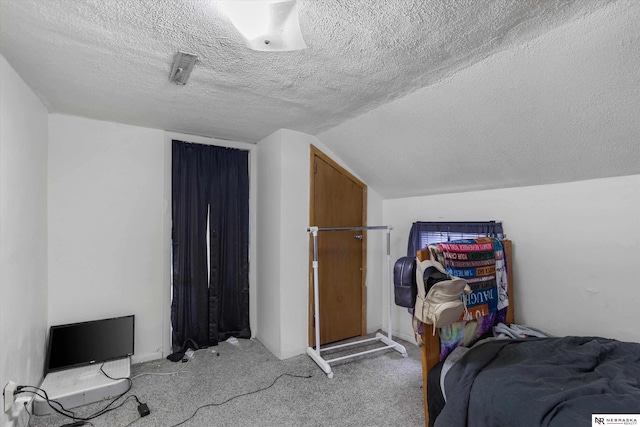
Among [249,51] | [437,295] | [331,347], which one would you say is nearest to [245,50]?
[249,51]

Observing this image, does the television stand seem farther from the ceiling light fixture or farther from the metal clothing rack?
the ceiling light fixture

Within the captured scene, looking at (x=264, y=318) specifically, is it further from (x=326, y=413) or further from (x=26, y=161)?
(x=26, y=161)

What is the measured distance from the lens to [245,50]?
1.67 m

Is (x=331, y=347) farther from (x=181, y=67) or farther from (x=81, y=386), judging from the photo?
(x=181, y=67)

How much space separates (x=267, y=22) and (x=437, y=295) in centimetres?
163

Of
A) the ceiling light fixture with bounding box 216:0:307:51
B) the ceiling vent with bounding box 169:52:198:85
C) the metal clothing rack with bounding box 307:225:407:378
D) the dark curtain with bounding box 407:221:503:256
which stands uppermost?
the ceiling vent with bounding box 169:52:198:85

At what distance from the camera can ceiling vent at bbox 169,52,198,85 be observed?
1.73 metres

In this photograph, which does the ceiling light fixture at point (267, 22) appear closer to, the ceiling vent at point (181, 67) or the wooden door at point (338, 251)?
the ceiling vent at point (181, 67)

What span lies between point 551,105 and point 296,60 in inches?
59.7

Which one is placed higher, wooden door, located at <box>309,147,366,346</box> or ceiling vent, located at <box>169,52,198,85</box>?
ceiling vent, located at <box>169,52,198,85</box>

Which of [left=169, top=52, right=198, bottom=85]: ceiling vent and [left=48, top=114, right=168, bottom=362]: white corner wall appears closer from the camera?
[left=169, top=52, right=198, bottom=85]: ceiling vent

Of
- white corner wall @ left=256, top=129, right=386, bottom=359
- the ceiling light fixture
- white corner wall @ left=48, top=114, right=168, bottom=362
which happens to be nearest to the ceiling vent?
the ceiling light fixture

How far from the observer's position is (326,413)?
2.14 meters

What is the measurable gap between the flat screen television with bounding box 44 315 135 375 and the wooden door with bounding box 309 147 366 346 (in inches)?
69.4
